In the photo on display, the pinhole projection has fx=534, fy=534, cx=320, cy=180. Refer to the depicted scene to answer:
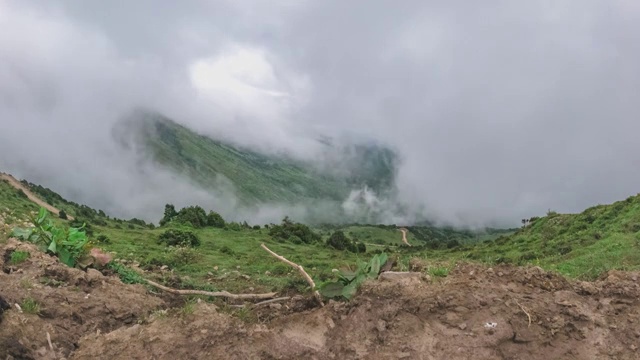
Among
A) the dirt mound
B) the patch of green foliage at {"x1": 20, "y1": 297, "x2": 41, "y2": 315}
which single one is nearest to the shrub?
the dirt mound

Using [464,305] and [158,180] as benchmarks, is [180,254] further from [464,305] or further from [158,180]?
[158,180]

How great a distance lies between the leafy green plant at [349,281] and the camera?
8.70 meters

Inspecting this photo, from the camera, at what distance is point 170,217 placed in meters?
48.0

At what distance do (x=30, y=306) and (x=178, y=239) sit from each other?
2242cm

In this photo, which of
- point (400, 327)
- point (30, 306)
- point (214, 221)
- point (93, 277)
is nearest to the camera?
point (400, 327)

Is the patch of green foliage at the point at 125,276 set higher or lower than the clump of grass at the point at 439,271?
lower

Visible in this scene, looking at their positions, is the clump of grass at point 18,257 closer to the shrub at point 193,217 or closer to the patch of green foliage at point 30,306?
the patch of green foliage at point 30,306

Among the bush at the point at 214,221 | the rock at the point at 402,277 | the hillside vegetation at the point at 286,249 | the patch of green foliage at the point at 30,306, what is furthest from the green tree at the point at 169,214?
the rock at the point at 402,277

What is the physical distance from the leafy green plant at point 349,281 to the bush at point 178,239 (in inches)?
875

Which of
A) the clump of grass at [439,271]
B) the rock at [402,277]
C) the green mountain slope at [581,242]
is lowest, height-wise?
the rock at [402,277]

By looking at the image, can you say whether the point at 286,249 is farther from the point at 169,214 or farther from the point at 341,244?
the point at 169,214

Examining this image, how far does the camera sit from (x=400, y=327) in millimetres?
7738

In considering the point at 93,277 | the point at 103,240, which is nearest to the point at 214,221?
the point at 103,240

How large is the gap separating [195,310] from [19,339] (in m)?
2.51
